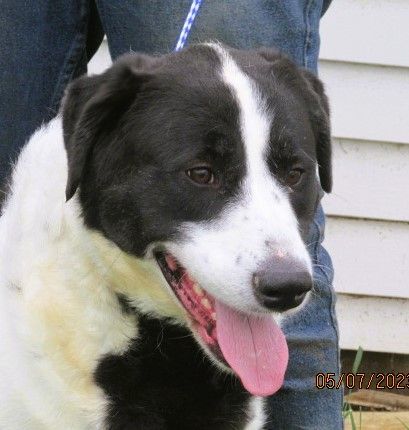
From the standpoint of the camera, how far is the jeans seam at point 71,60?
348 centimetres


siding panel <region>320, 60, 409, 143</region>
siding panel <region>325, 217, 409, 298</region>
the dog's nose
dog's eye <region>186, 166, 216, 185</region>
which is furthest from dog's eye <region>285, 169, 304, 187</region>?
siding panel <region>325, 217, 409, 298</region>

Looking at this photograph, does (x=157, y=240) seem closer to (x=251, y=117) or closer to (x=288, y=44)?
(x=251, y=117)

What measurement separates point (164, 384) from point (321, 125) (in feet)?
3.03

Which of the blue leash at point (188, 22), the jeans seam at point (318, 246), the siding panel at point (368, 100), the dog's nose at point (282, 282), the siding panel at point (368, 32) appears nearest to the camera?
the dog's nose at point (282, 282)

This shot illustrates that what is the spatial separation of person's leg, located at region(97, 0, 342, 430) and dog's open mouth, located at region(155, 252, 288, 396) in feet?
1.95

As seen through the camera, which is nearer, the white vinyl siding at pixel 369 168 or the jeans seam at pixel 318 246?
the jeans seam at pixel 318 246

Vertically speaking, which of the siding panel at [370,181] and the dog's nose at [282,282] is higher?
the dog's nose at [282,282]

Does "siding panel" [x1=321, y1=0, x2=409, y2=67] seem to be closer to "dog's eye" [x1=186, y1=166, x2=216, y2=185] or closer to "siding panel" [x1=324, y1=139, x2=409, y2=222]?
"siding panel" [x1=324, y1=139, x2=409, y2=222]

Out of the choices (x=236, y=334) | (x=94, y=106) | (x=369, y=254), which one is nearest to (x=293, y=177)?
(x=236, y=334)

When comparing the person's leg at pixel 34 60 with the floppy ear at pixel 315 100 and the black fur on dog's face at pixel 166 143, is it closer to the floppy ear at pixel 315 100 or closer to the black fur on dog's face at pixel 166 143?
the black fur on dog's face at pixel 166 143

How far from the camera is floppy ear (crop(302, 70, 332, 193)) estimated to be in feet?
10.1

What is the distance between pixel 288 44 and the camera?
3273mm

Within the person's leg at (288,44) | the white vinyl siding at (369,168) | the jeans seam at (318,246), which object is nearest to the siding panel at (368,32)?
the white vinyl siding at (369,168)

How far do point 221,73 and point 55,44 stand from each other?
2.90ft
